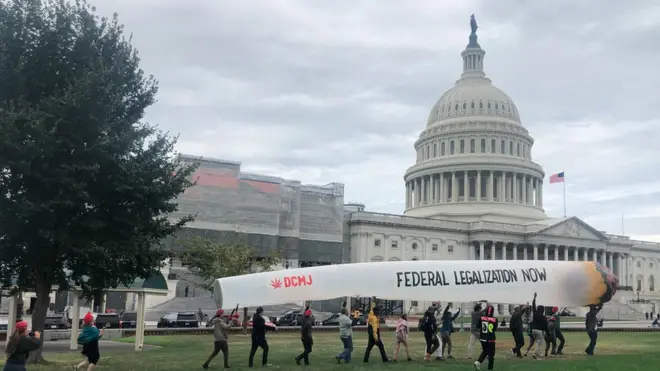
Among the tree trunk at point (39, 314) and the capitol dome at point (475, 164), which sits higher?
the capitol dome at point (475, 164)

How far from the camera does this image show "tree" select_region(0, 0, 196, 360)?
2189cm

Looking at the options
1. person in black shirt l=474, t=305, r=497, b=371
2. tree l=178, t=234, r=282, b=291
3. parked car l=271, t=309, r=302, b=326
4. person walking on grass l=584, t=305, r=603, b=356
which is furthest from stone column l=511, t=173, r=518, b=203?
person in black shirt l=474, t=305, r=497, b=371

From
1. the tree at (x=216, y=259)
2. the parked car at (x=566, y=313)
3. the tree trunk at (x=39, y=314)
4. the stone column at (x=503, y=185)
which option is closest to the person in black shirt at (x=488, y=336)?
the tree trunk at (x=39, y=314)

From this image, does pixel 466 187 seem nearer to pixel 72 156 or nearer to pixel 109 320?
pixel 109 320

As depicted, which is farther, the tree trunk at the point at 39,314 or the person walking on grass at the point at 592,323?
the person walking on grass at the point at 592,323

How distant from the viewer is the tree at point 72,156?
2189 centimetres

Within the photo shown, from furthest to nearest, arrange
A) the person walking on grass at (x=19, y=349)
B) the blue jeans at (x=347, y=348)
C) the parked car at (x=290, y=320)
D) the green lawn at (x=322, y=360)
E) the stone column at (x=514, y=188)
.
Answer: the stone column at (x=514, y=188), the parked car at (x=290, y=320), the blue jeans at (x=347, y=348), the green lawn at (x=322, y=360), the person walking on grass at (x=19, y=349)

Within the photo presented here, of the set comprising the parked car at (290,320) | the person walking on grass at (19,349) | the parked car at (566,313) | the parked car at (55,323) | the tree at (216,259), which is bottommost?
the parked car at (55,323)

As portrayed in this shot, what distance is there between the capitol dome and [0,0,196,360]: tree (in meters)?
96.9

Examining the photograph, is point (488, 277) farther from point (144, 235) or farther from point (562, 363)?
point (144, 235)

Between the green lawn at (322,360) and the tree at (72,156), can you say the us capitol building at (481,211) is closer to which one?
the green lawn at (322,360)

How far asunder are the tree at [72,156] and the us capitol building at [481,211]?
78437 mm

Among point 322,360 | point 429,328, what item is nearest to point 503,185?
point 429,328

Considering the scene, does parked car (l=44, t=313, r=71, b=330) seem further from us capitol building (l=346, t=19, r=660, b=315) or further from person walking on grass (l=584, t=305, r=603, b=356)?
us capitol building (l=346, t=19, r=660, b=315)
